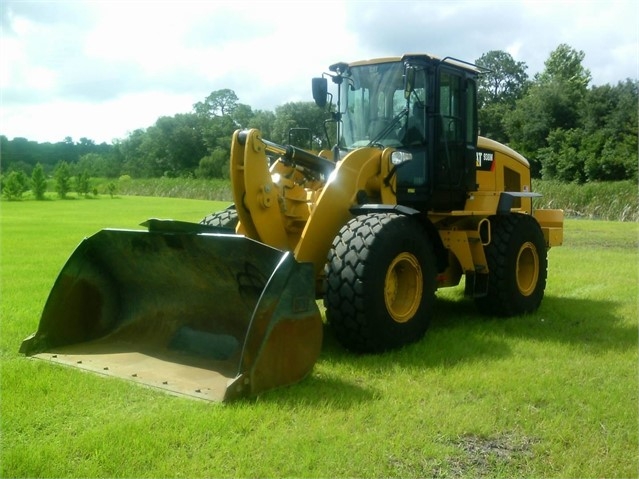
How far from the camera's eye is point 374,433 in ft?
13.1

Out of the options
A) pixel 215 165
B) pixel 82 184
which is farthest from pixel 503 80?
pixel 82 184

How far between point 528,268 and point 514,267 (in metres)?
0.59

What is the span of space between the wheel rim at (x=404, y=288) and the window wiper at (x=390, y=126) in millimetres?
1549

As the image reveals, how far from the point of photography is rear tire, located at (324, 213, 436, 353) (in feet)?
17.7

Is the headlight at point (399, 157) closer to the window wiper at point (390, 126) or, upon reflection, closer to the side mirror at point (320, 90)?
the window wiper at point (390, 126)

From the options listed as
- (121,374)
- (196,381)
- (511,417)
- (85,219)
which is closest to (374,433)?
(511,417)

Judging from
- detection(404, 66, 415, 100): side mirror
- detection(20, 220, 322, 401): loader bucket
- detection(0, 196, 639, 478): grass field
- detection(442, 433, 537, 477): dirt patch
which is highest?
detection(404, 66, 415, 100): side mirror

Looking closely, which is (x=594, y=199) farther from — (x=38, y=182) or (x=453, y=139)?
(x=38, y=182)

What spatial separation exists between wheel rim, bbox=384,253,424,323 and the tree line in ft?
66.0

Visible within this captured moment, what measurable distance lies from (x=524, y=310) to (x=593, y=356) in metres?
1.74

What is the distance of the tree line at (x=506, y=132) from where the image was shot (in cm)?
4188

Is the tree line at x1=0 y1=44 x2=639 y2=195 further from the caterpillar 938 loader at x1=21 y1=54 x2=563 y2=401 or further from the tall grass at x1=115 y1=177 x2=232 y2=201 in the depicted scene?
the caterpillar 938 loader at x1=21 y1=54 x2=563 y2=401

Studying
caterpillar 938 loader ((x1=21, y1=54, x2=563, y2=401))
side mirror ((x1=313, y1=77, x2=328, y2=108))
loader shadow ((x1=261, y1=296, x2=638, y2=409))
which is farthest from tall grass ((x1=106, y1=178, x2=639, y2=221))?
side mirror ((x1=313, y1=77, x2=328, y2=108))

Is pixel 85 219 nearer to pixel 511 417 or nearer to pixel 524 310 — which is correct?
pixel 524 310
